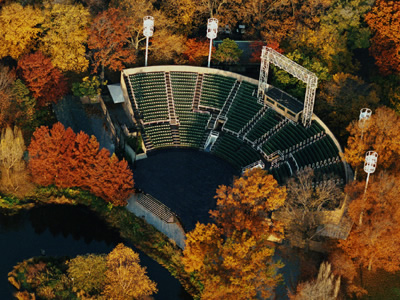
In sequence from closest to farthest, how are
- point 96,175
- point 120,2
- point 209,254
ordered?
1. point 209,254
2. point 96,175
3. point 120,2

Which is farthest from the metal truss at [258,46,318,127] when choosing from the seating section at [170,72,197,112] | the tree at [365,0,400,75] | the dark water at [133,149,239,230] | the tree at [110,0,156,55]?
the tree at [110,0,156,55]

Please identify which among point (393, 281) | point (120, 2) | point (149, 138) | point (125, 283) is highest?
point (120, 2)

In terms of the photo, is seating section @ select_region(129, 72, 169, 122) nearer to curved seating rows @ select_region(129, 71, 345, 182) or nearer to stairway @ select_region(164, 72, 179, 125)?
curved seating rows @ select_region(129, 71, 345, 182)

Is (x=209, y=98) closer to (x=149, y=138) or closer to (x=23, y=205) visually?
(x=149, y=138)

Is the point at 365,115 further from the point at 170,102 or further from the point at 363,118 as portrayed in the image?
the point at 170,102

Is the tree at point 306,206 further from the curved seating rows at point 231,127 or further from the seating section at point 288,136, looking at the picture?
the seating section at point 288,136

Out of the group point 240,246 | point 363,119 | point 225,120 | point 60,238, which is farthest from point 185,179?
point 363,119

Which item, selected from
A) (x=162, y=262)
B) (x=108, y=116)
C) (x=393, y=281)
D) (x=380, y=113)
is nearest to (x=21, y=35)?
(x=108, y=116)
